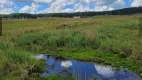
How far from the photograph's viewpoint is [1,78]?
48.2 feet

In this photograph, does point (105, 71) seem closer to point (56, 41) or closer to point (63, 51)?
point (63, 51)

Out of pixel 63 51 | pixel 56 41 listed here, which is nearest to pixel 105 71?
pixel 63 51

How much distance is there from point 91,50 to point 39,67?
8.79 m

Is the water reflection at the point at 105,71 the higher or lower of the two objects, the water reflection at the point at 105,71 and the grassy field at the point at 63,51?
the lower

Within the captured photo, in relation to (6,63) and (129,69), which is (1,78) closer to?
(6,63)

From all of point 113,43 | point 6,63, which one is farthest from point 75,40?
point 6,63

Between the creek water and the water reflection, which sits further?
the water reflection

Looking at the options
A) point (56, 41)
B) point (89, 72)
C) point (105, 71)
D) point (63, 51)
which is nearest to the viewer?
point (89, 72)

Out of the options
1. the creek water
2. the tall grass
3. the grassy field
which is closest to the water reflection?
the creek water

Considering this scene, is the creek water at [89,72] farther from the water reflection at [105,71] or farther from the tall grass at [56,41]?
the tall grass at [56,41]

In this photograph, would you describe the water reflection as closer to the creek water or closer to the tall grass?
the creek water

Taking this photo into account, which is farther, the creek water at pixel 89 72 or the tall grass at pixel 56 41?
the tall grass at pixel 56 41

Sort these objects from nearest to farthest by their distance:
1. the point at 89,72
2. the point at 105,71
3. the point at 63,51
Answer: the point at 89,72 → the point at 105,71 → the point at 63,51

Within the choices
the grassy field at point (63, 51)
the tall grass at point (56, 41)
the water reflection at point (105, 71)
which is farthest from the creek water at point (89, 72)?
the tall grass at point (56, 41)
